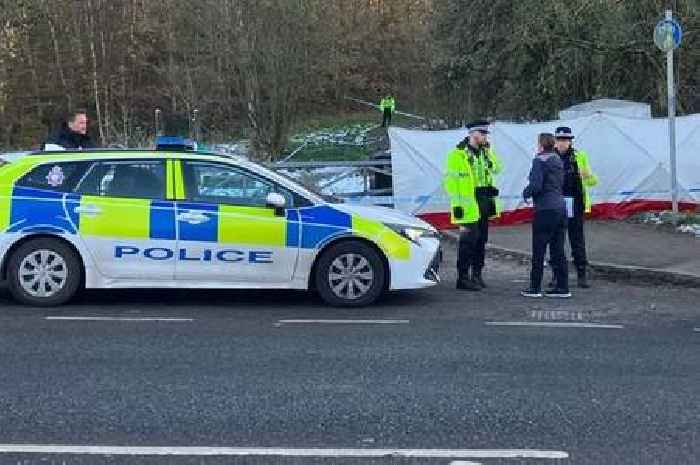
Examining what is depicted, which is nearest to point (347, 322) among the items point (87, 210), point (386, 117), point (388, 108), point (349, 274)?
point (349, 274)

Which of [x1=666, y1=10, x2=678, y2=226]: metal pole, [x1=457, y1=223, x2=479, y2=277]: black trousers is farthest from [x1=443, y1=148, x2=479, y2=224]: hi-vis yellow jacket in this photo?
[x1=666, y1=10, x2=678, y2=226]: metal pole

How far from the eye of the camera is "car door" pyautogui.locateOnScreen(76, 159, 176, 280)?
9.31 meters

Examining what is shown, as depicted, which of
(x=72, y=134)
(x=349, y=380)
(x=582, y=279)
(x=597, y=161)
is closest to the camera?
(x=349, y=380)

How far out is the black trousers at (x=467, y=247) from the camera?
10648mm

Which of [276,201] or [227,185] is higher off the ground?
[227,185]

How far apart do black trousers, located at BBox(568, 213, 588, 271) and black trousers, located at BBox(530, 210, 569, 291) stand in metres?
0.78

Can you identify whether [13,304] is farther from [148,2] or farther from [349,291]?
[148,2]

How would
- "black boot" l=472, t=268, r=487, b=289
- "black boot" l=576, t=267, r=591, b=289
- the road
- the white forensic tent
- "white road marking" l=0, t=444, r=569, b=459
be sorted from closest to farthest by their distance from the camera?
1. "white road marking" l=0, t=444, r=569, b=459
2. the road
3. "black boot" l=472, t=268, r=487, b=289
4. "black boot" l=576, t=267, r=591, b=289
5. the white forensic tent

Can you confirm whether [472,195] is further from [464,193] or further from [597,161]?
[597,161]

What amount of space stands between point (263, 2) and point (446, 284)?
18.1m

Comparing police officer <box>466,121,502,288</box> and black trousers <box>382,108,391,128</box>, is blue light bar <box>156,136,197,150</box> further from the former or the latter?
black trousers <box>382,108,391,128</box>

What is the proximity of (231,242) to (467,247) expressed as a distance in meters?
2.76

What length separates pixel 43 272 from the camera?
927 centimetres

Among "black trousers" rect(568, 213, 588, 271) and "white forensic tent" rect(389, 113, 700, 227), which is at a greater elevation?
"white forensic tent" rect(389, 113, 700, 227)
